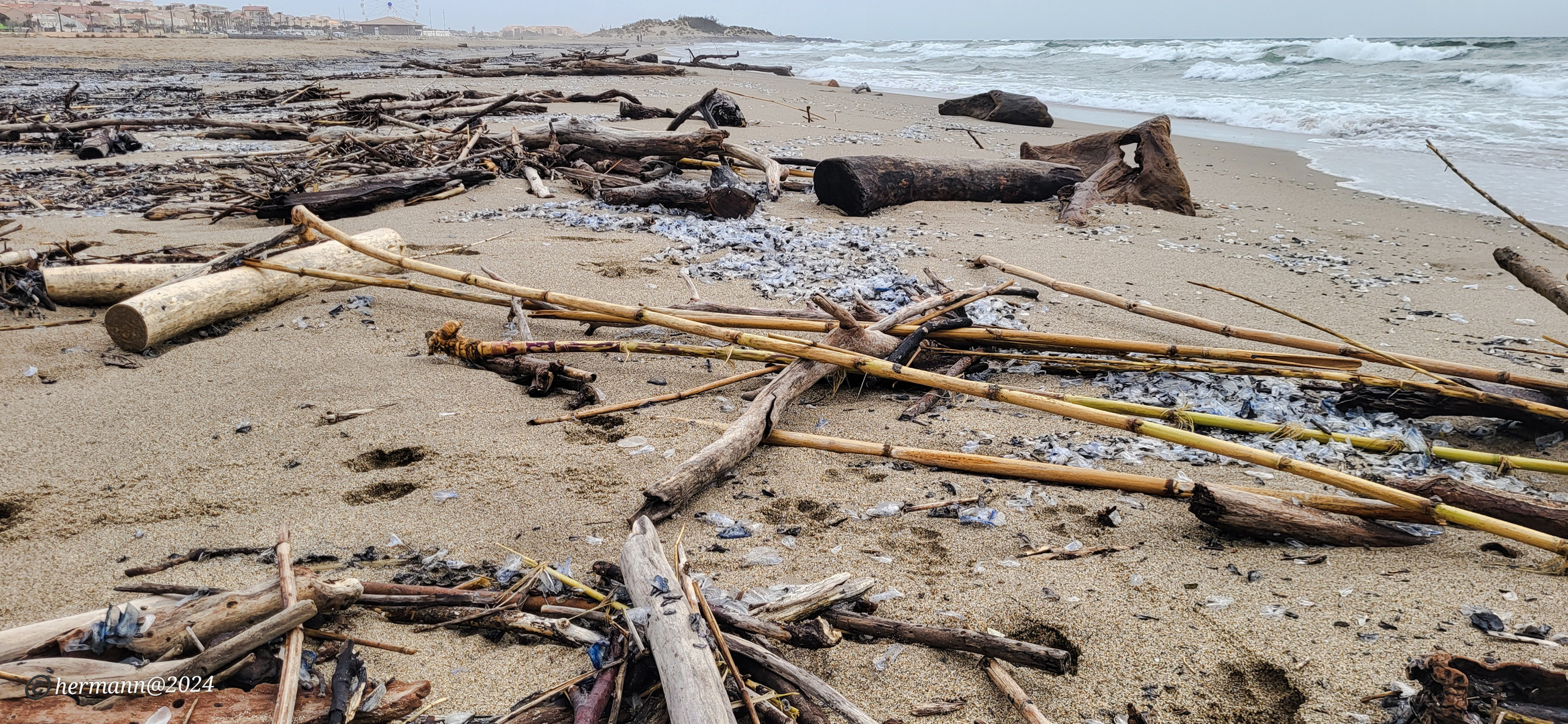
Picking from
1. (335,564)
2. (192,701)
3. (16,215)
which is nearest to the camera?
(192,701)

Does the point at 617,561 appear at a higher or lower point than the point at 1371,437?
lower

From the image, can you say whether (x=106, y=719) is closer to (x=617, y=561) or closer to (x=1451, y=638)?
(x=617, y=561)

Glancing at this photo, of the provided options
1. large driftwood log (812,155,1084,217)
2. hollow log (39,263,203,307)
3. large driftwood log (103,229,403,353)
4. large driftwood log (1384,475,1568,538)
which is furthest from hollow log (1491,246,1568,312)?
hollow log (39,263,203,307)

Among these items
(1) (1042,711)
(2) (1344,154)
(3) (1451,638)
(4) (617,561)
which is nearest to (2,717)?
(4) (617,561)

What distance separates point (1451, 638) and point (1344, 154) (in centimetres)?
1218

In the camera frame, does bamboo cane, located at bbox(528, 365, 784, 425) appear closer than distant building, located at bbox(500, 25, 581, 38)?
Yes

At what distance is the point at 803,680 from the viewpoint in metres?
1.73

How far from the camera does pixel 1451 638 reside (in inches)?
81.4

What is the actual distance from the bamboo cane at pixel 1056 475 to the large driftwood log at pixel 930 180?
442cm

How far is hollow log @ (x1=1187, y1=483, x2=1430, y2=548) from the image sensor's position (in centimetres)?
249

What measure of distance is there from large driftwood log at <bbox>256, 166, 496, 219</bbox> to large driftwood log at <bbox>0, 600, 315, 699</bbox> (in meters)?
4.76

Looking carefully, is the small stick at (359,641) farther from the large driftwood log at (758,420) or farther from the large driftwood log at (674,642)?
the large driftwood log at (758,420)

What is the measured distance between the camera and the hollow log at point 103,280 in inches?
175

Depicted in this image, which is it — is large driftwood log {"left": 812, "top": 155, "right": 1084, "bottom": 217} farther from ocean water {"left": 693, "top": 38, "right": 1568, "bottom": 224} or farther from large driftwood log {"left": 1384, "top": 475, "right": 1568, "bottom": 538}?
large driftwood log {"left": 1384, "top": 475, "right": 1568, "bottom": 538}
